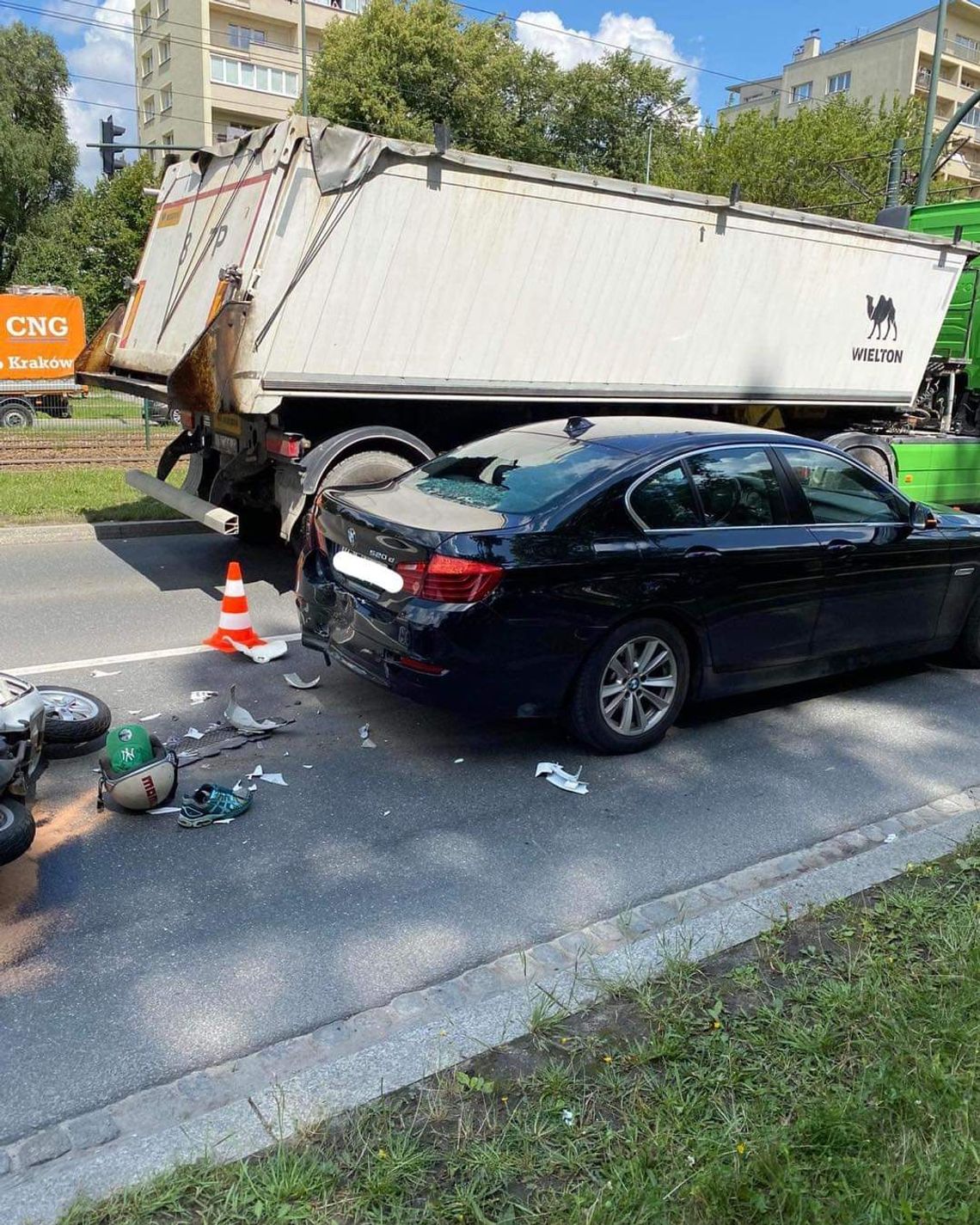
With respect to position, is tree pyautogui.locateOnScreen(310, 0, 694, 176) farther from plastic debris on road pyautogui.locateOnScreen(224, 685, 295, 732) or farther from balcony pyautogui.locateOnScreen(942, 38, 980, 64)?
plastic debris on road pyautogui.locateOnScreen(224, 685, 295, 732)

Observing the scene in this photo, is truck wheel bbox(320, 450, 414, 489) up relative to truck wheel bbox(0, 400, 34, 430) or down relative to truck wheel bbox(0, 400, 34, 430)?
up

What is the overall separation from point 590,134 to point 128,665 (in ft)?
173

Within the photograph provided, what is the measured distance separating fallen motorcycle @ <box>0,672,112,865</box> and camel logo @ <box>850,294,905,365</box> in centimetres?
960

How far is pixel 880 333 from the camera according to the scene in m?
11.7

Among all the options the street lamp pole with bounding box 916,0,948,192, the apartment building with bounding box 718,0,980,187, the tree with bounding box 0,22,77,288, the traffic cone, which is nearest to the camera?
the traffic cone

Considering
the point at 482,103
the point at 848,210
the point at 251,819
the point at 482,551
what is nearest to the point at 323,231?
the point at 482,551

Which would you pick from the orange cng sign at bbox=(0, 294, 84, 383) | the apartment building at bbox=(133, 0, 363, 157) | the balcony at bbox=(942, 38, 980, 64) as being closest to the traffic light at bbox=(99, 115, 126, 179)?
the orange cng sign at bbox=(0, 294, 84, 383)

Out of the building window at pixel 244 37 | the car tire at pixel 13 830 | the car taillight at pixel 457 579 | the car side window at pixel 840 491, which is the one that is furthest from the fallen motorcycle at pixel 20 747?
the building window at pixel 244 37

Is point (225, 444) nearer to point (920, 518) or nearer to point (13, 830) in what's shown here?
point (920, 518)

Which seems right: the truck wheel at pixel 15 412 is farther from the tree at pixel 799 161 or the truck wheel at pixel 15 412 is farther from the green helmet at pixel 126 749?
the tree at pixel 799 161

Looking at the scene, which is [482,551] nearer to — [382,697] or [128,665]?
[382,697]

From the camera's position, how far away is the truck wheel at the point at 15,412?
64.3 ft

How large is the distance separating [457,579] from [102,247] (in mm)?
35556

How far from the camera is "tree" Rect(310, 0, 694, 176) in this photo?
40.5m
